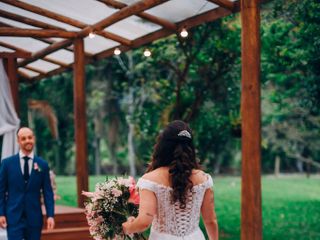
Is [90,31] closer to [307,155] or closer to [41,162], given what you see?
[41,162]

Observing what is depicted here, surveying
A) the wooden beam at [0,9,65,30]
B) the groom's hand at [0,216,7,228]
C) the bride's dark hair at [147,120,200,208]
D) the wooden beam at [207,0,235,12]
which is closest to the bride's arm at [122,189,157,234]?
the bride's dark hair at [147,120,200,208]

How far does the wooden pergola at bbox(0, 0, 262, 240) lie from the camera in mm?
6203

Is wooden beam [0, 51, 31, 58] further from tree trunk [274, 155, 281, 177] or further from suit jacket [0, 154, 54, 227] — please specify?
tree trunk [274, 155, 281, 177]

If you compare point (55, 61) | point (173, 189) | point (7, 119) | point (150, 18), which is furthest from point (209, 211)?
point (55, 61)

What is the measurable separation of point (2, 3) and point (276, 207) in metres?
10.0

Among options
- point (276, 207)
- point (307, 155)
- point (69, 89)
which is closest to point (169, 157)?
point (276, 207)

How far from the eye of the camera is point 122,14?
807 centimetres

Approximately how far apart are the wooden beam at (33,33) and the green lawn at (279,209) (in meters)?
4.34

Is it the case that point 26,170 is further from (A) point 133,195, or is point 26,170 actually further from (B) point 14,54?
(B) point 14,54

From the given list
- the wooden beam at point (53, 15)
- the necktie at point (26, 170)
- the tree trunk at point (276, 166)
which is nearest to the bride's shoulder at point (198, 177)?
the necktie at point (26, 170)

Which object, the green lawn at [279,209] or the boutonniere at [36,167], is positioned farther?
the green lawn at [279,209]

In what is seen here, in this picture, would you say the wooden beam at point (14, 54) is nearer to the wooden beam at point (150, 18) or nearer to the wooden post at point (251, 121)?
the wooden beam at point (150, 18)

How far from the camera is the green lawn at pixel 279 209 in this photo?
37.8ft

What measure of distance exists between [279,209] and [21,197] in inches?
438
